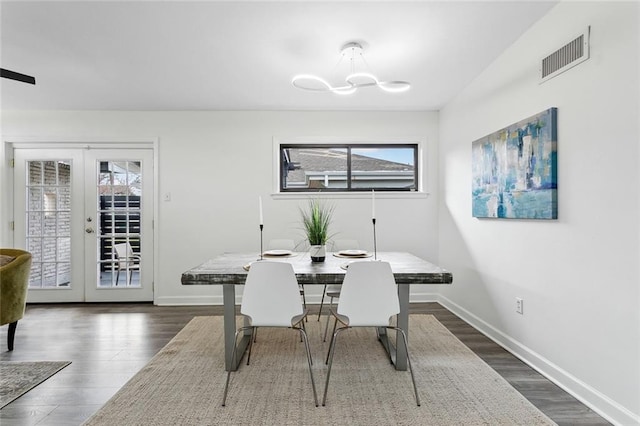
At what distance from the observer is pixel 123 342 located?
293 cm

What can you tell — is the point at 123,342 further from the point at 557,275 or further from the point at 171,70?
the point at 557,275

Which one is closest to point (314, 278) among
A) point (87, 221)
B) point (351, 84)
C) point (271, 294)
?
point (271, 294)

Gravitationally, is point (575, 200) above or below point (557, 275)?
above

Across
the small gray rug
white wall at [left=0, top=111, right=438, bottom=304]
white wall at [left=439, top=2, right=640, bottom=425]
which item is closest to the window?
white wall at [left=0, top=111, right=438, bottom=304]

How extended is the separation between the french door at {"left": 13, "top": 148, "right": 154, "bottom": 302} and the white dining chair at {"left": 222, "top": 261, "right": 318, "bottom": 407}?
9.23ft

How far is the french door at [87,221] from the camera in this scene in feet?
13.8

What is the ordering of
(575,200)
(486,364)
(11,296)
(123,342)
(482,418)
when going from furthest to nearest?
(123,342)
(11,296)
(486,364)
(575,200)
(482,418)

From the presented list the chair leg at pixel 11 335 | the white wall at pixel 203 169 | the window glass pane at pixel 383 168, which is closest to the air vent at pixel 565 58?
the window glass pane at pixel 383 168

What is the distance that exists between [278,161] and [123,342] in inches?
96.8

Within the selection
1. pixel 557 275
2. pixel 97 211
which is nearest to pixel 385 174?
pixel 557 275

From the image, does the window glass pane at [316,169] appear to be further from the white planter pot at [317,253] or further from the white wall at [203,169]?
the white planter pot at [317,253]

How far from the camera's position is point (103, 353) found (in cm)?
271

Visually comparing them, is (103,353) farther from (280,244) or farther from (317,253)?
(317,253)

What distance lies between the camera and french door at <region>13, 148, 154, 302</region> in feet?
13.8
